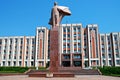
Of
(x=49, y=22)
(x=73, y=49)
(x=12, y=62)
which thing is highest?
(x=49, y=22)

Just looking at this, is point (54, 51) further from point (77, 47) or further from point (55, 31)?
point (77, 47)

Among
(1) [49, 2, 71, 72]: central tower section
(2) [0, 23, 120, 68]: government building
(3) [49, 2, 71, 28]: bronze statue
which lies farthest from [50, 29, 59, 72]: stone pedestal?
(2) [0, 23, 120, 68]: government building

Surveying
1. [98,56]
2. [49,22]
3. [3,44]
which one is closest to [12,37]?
[3,44]

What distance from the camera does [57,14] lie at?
18188mm

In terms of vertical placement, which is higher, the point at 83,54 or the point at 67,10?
the point at 67,10

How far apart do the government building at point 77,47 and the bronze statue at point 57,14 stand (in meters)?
→ 37.4

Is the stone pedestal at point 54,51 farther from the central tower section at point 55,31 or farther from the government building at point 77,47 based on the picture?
the government building at point 77,47

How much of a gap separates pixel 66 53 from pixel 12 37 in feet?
76.2

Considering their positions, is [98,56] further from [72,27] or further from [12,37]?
[12,37]

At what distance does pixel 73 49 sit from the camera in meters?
59.5

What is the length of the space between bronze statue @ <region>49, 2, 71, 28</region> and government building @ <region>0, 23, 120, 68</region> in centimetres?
3742

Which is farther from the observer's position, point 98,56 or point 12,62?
point 12,62

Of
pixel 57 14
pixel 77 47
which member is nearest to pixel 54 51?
pixel 57 14

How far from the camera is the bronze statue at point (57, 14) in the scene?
18125mm
